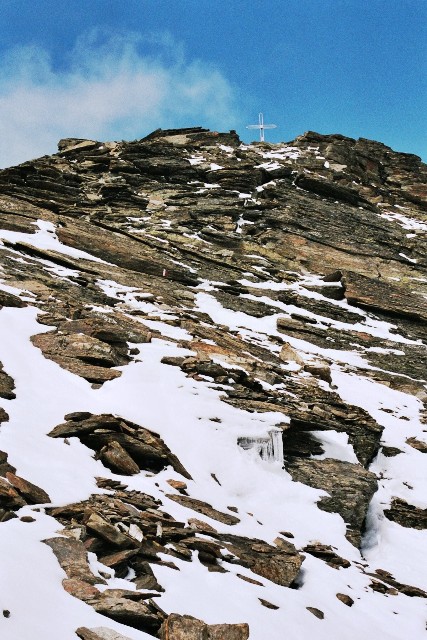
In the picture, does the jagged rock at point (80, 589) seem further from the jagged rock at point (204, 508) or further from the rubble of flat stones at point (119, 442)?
the rubble of flat stones at point (119, 442)

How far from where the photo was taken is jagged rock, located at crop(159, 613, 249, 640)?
18.6 feet

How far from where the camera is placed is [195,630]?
5.81 m

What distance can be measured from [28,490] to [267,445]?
24.1 ft

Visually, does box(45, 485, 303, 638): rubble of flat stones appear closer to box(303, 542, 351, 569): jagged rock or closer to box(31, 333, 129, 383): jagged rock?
box(303, 542, 351, 569): jagged rock

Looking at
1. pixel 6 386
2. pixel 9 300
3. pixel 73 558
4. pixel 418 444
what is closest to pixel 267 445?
pixel 6 386

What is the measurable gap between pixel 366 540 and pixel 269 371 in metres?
6.86

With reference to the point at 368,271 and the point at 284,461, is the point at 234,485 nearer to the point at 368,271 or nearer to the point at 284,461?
the point at 284,461

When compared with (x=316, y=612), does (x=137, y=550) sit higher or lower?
higher

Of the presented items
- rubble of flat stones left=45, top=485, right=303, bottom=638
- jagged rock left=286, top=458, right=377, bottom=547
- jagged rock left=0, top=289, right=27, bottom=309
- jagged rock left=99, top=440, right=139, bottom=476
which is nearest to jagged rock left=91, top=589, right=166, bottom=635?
rubble of flat stones left=45, top=485, right=303, bottom=638

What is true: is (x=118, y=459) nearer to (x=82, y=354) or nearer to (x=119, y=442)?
(x=119, y=442)

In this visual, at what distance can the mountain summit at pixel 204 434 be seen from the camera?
6.77 m

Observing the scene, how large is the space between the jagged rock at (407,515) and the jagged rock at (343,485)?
3.23ft

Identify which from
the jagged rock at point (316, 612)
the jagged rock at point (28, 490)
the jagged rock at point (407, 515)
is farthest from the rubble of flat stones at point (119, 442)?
the jagged rock at point (407, 515)

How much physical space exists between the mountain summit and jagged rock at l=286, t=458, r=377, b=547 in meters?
0.06
